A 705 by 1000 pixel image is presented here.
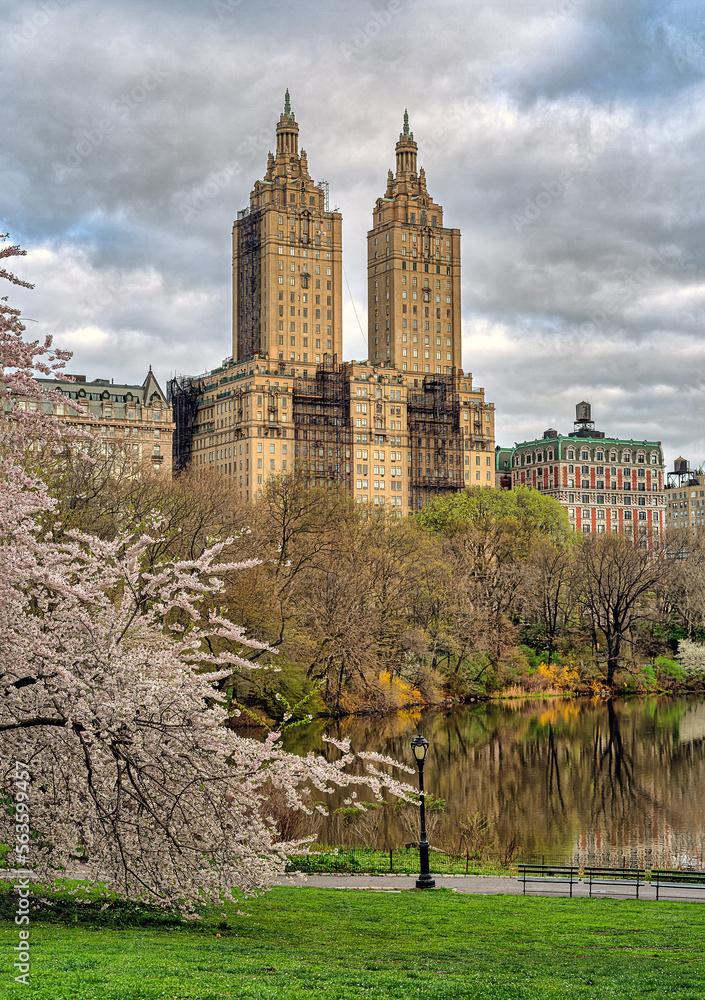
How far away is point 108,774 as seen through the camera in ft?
48.7

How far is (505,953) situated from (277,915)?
4036 mm

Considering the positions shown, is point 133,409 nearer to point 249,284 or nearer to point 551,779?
point 249,284

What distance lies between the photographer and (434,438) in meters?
168

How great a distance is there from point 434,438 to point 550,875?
145 m

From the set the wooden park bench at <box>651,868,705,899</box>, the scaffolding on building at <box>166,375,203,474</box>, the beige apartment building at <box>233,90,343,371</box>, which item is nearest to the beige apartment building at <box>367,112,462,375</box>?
the beige apartment building at <box>233,90,343,371</box>

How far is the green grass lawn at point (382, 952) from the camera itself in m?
11.7

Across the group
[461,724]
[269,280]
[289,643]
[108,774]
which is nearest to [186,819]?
[108,774]

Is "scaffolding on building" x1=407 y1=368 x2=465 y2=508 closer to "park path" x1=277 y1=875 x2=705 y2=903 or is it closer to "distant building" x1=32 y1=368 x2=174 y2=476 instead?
→ "distant building" x1=32 y1=368 x2=174 y2=476

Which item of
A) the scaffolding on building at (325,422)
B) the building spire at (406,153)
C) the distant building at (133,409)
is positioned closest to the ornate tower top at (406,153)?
the building spire at (406,153)

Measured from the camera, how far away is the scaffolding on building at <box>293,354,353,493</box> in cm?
15488

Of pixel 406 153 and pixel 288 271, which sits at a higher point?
pixel 406 153

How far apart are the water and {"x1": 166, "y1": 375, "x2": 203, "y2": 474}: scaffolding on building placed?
348 feet

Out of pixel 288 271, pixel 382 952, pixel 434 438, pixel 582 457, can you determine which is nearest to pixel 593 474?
pixel 582 457

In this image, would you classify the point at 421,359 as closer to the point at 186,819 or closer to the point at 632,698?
the point at 632,698
